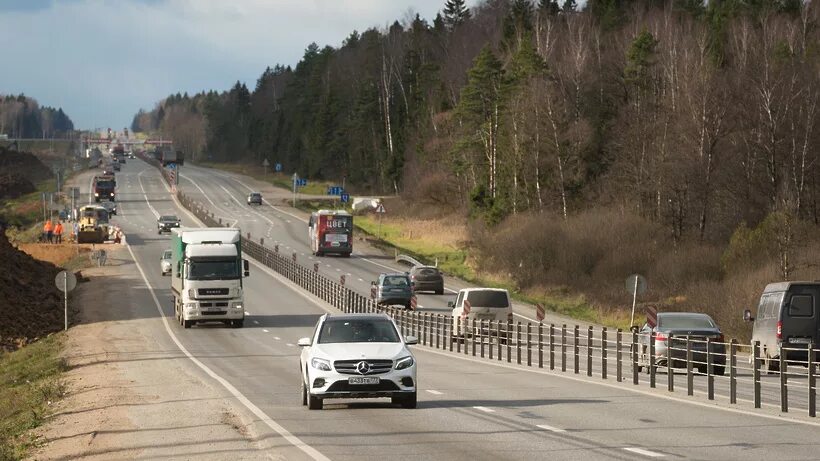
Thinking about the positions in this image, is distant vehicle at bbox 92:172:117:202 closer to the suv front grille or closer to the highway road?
the highway road

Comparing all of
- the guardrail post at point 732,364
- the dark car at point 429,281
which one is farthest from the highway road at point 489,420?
the dark car at point 429,281

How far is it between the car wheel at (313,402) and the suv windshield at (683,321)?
561 inches

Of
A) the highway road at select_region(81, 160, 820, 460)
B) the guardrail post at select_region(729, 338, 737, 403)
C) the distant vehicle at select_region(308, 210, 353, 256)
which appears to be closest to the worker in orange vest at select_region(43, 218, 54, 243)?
the distant vehicle at select_region(308, 210, 353, 256)

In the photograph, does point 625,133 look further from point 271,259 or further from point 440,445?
point 440,445

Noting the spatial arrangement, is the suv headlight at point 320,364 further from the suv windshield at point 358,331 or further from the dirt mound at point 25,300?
the dirt mound at point 25,300

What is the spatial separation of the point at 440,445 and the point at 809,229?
168 feet

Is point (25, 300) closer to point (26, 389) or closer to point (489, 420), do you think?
point (26, 389)

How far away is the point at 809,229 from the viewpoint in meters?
65.5

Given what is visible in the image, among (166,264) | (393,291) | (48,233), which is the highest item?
(48,233)

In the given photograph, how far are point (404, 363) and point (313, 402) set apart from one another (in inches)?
60.3

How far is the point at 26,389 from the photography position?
3406 cm

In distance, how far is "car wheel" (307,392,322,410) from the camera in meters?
22.3

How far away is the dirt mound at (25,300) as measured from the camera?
184ft

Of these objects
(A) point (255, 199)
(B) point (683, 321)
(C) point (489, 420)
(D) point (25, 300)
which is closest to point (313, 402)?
(C) point (489, 420)
